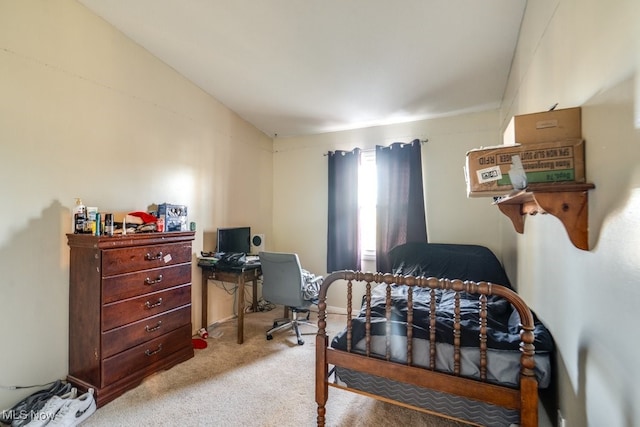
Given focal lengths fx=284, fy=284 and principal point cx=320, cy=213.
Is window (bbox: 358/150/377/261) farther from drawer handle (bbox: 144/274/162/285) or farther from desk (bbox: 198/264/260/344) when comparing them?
drawer handle (bbox: 144/274/162/285)

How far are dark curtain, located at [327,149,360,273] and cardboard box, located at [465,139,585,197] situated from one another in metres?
2.58

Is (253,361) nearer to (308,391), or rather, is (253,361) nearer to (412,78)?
(308,391)

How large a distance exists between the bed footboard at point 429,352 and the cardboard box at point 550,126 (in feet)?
2.15

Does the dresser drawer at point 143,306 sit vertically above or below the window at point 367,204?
below

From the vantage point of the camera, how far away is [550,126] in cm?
113

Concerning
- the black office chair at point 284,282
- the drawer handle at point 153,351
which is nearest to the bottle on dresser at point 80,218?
the drawer handle at point 153,351

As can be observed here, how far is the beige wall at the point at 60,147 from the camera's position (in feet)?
6.14

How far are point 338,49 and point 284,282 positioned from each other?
2.25m

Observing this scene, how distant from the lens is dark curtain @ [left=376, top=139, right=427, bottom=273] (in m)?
3.44

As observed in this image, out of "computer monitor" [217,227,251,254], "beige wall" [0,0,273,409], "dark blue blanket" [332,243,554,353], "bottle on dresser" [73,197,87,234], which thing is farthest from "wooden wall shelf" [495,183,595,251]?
"computer monitor" [217,227,251,254]

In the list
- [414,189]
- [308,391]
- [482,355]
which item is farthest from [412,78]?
[308,391]

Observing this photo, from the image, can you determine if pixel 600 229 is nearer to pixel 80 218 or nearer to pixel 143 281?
pixel 143 281

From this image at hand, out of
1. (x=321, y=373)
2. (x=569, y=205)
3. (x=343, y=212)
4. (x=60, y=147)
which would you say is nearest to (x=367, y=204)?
(x=343, y=212)

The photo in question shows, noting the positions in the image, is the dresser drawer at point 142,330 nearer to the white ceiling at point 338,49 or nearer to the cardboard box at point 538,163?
the white ceiling at point 338,49
